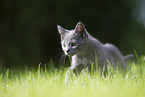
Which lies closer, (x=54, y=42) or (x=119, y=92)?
(x=119, y=92)

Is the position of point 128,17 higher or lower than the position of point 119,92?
higher

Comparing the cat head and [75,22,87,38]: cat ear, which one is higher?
[75,22,87,38]: cat ear

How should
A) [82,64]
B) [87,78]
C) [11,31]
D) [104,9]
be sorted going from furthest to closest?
[104,9] < [11,31] < [82,64] < [87,78]

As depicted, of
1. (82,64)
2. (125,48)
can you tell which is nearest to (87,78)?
(82,64)

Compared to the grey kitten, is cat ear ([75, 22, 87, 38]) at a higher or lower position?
higher

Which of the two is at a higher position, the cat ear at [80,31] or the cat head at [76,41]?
the cat ear at [80,31]

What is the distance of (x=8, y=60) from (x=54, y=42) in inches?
48.1

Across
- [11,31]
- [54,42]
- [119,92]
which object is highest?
[11,31]

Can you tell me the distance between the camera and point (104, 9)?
4.92m

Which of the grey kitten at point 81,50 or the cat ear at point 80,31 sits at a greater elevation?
the cat ear at point 80,31

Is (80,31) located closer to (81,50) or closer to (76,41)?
(76,41)

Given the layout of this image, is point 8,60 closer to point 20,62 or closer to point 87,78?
point 20,62

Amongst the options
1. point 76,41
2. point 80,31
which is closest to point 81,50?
point 76,41

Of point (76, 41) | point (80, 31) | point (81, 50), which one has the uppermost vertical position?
point (80, 31)
